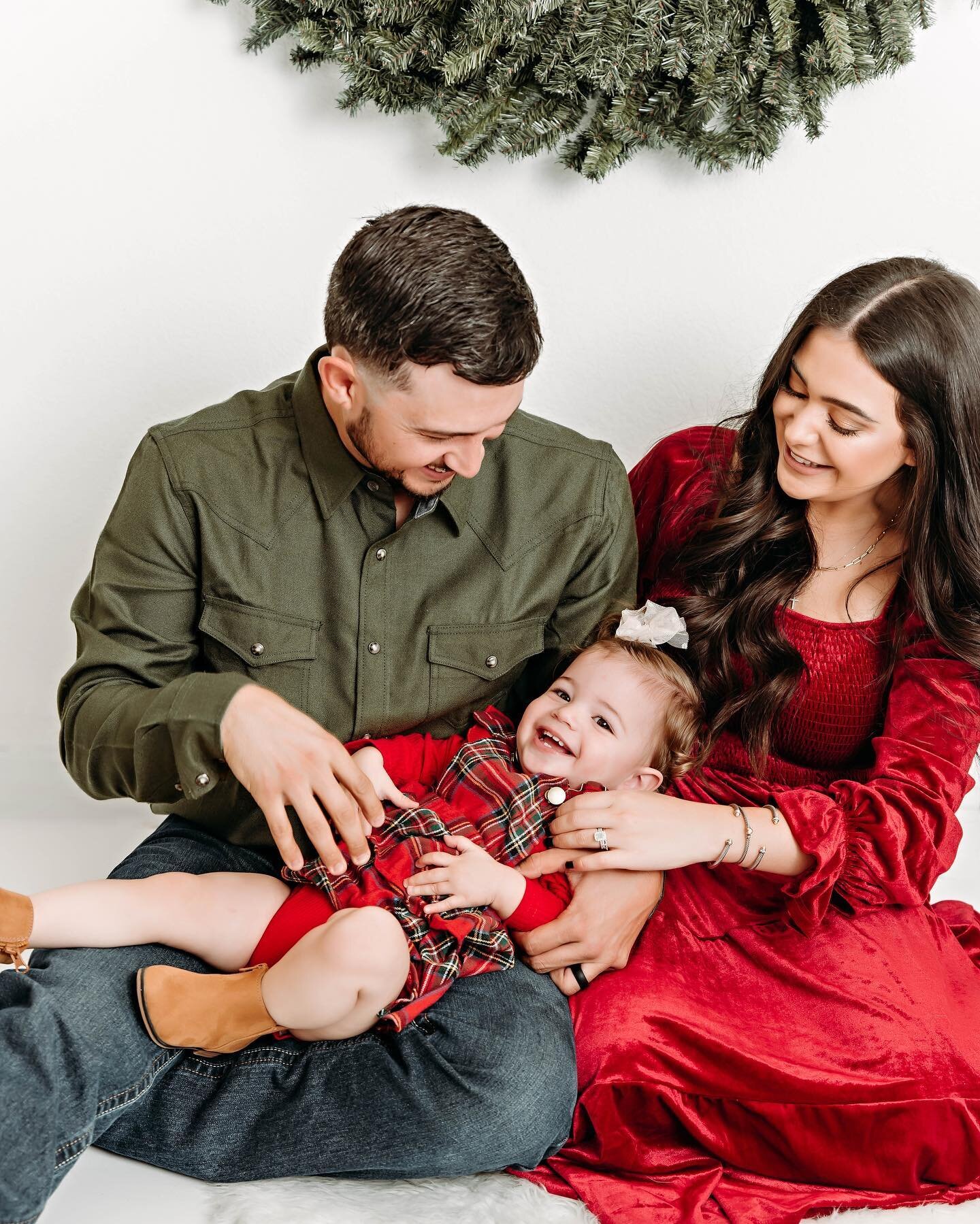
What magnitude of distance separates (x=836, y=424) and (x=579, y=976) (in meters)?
0.88

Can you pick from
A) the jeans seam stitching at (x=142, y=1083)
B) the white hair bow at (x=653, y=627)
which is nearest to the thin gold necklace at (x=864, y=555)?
the white hair bow at (x=653, y=627)

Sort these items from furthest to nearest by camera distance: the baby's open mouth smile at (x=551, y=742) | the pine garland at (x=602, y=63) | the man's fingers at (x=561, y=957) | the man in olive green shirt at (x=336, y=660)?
1. the pine garland at (x=602, y=63)
2. the baby's open mouth smile at (x=551, y=742)
3. the man's fingers at (x=561, y=957)
4. the man in olive green shirt at (x=336, y=660)

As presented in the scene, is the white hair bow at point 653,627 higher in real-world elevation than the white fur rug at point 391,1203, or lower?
higher

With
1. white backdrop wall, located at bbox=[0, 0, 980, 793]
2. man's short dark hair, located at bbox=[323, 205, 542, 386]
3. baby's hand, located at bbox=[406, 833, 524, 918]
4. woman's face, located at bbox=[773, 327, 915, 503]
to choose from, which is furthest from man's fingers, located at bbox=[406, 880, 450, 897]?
white backdrop wall, located at bbox=[0, 0, 980, 793]

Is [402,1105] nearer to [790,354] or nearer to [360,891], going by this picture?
[360,891]

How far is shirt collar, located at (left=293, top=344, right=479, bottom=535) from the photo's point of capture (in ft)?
5.68

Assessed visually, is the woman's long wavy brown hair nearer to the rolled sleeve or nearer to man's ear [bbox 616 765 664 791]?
man's ear [bbox 616 765 664 791]

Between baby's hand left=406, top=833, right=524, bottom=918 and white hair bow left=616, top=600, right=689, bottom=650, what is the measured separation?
41 cm

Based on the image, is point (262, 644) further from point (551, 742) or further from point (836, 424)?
point (836, 424)

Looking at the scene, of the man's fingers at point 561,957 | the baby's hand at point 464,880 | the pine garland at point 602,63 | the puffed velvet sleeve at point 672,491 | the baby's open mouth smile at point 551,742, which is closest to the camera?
the baby's hand at point 464,880

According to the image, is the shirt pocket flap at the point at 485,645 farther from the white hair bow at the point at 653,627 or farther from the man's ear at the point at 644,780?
the man's ear at the point at 644,780

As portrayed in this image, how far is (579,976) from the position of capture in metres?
1.67

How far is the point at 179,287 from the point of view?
2.22 m

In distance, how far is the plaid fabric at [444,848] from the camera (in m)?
1.55
